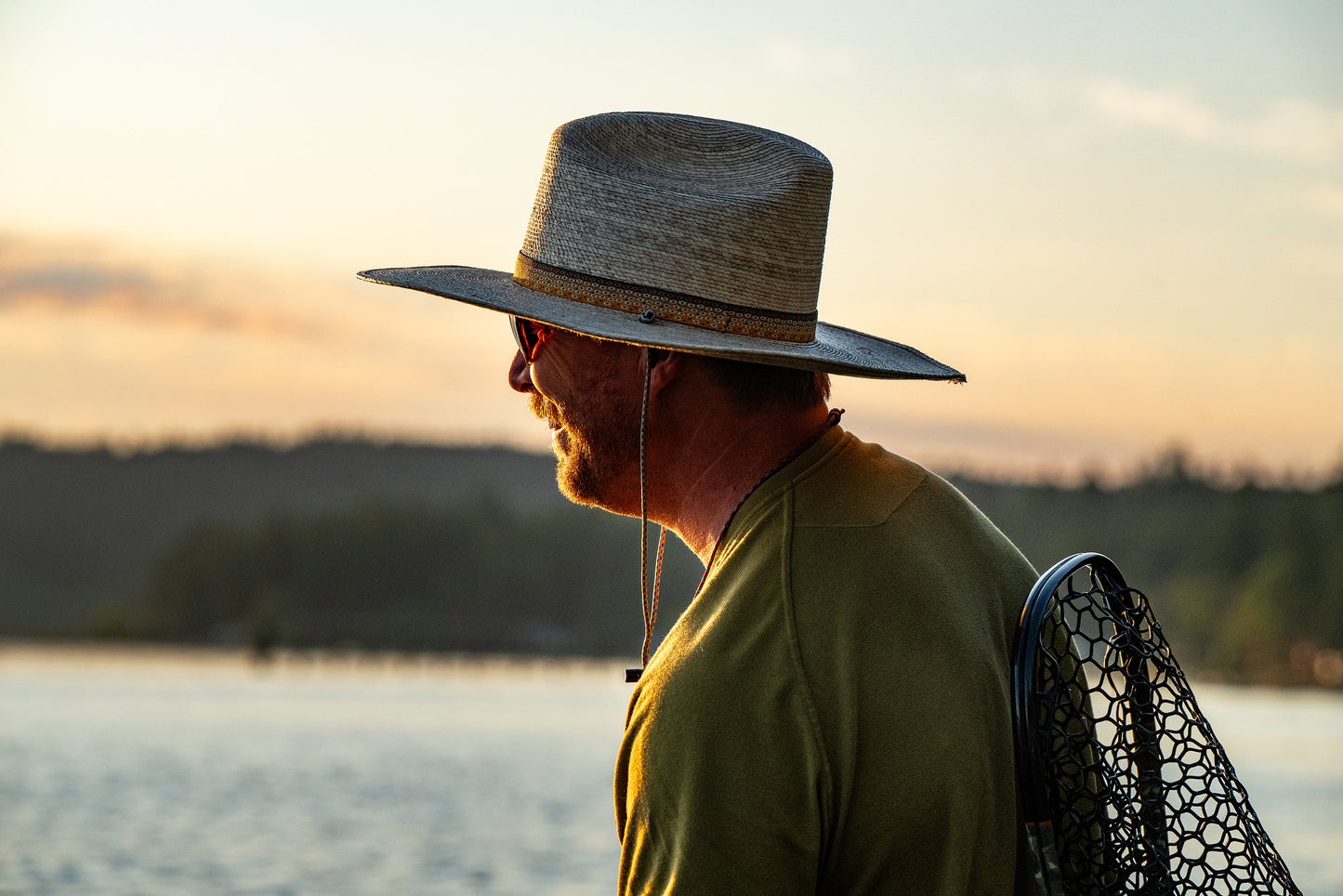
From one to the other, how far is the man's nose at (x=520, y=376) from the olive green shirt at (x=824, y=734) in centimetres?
51

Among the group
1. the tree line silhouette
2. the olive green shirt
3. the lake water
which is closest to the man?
the olive green shirt

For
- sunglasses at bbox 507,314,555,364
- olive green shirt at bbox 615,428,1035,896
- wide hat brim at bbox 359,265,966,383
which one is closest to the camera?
olive green shirt at bbox 615,428,1035,896

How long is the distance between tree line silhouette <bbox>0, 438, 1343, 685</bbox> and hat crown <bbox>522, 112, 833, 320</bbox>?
94251 mm

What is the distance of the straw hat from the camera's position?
1.84m

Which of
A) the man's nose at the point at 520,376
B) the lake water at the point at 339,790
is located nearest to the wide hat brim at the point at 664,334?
the man's nose at the point at 520,376

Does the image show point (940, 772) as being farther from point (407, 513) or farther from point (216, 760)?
point (407, 513)

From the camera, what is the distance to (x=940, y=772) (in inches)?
60.7

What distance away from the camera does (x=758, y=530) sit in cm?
168

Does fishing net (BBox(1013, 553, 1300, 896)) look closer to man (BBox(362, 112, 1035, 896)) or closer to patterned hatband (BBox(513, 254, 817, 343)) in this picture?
man (BBox(362, 112, 1035, 896))

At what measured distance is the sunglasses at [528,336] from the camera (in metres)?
1.99

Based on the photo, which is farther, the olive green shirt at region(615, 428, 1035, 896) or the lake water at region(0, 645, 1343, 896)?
the lake water at region(0, 645, 1343, 896)

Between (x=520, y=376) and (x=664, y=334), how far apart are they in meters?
0.35

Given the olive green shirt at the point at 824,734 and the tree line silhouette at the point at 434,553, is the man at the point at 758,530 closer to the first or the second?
the olive green shirt at the point at 824,734

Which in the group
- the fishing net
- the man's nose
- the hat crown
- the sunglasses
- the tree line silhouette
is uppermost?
the hat crown
